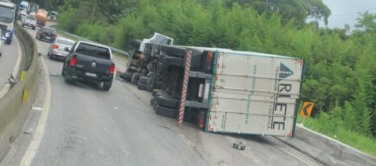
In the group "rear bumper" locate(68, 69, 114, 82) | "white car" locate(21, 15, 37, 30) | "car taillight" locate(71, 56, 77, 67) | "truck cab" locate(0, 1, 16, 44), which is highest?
"white car" locate(21, 15, 37, 30)

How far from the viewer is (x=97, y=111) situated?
51.2 ft

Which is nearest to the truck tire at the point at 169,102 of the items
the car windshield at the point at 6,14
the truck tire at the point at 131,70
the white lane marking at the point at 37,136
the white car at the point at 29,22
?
the white lane marking at the point at 37,136

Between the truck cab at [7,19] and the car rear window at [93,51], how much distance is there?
17.0 metres

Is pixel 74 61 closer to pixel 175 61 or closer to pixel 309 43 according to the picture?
pixel 175 61

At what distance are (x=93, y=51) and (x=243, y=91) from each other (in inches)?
351

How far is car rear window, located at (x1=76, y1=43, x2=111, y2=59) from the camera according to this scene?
873 inches

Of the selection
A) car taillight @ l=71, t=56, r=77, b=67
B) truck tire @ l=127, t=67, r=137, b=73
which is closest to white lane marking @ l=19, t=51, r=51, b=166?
car taillight @ l=71, t=56, r=77, b=67

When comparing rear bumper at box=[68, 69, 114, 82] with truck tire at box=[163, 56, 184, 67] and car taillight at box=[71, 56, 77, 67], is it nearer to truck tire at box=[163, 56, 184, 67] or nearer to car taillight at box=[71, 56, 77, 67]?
car taillight at box=[71, 56, 77, 67]

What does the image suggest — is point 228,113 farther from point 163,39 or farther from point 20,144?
point 163,39

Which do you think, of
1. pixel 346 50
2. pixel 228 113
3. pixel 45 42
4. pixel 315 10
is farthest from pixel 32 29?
pixel 228 113

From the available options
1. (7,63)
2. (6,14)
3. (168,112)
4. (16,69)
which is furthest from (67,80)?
(6,14)

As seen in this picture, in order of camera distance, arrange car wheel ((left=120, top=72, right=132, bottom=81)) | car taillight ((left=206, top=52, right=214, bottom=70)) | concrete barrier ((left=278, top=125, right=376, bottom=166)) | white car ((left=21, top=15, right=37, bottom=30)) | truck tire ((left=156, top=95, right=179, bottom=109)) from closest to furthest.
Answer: concrete barrier ((left=278, top=125, right=376, bottom=166))
car taillight ((left=206, top=52, right=214, bottom=70))
truck tire ((left=156, top=95, right=179, bottom=109))
car wheel ((left=120, top=72, right=132, bottom=81))
white car ((left=21, top=15, right=37, bottom=30))

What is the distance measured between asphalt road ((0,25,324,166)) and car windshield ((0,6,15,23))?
21608 millimetres

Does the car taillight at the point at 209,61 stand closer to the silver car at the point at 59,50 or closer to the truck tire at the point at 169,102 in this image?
the truck tire at the point at 169,102
